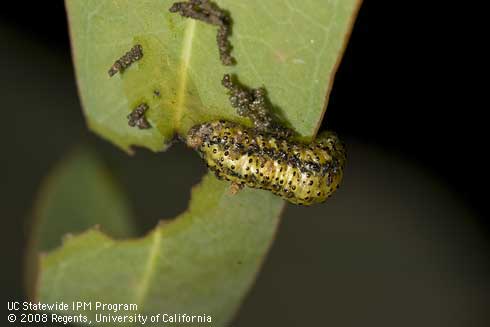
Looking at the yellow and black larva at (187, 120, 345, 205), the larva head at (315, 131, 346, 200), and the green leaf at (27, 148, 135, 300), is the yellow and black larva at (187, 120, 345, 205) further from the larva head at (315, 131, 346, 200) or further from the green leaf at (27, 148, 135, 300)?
the green leaf at (27, 148, 135, 300)

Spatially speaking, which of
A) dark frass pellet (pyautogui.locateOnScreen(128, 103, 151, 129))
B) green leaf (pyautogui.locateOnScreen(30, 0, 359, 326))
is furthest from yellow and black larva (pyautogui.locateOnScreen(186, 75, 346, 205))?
dark frass pellet (pyautogui.locateOnScreen(128, 103, 151, 129))

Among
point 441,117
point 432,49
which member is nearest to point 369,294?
point 441,117

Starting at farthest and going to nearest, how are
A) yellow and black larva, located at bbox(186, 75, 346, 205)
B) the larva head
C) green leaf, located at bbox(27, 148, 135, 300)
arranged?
green leaf, located at bbox(27, 148, 135, 300), the larva head, yellow and black larva, located at bbox(186, 75, 346, 205)

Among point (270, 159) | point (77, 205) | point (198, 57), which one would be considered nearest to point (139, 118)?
point (198, 57)

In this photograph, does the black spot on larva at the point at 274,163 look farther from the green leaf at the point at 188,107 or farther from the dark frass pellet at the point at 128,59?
the dark frass pellet at the point at 128,59

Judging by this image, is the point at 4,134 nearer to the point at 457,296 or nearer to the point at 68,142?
the point at 68,142

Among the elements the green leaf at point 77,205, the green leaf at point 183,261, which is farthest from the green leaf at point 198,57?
the green leaf at point 77,205

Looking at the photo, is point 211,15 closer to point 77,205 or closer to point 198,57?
point 198,57
